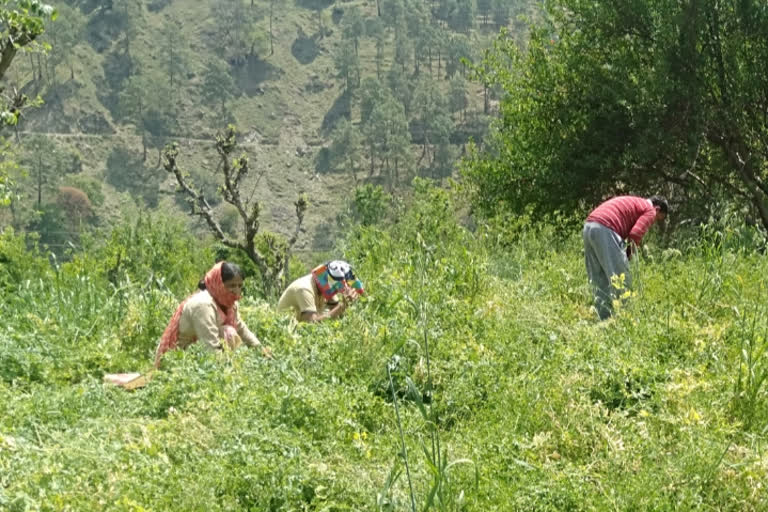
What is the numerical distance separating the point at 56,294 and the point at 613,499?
624 centimetres

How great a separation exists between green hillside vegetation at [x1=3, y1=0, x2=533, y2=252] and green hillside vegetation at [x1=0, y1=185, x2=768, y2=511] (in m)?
95.5

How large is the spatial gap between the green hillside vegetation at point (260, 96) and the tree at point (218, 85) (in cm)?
23

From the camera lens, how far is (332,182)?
402 ft

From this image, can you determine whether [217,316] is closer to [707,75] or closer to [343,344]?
[343,344]

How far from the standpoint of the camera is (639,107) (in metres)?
11.5

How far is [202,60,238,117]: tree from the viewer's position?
13500cm

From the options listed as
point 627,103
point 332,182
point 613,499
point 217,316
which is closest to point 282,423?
point 613,499

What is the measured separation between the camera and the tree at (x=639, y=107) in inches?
452

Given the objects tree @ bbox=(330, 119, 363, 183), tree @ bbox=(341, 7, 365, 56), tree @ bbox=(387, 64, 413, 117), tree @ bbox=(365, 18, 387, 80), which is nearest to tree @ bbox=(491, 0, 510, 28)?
tree @ bbox=(365, 18, 387, 80)

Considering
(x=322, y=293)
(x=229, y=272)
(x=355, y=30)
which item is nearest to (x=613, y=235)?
(x=322, y=293)

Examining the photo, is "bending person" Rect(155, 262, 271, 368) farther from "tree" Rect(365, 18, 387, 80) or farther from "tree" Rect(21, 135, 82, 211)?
"tree" Rect(365, 18, 387, 80)

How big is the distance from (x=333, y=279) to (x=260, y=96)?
463 feet

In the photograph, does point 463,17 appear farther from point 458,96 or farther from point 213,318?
point 213,318

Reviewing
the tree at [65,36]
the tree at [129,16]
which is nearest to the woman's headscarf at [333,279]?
the tree at [65,36]
